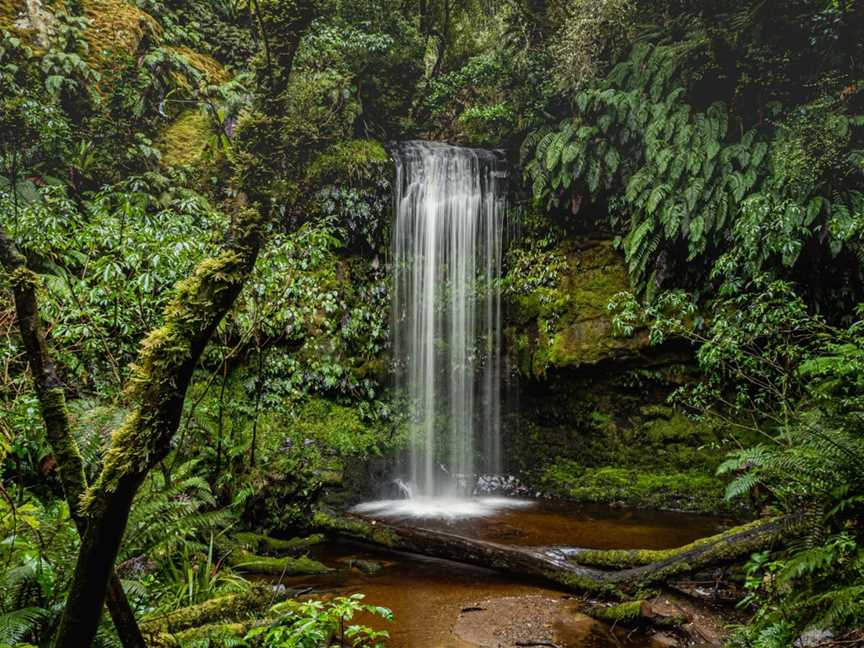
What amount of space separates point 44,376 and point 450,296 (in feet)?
31.3

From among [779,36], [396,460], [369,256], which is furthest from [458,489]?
[779,36]

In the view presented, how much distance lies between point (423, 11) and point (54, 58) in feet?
27.0

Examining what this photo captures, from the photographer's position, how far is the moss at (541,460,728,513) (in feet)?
27.0

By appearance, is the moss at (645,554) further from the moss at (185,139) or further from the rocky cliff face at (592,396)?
the moss at (185,139)

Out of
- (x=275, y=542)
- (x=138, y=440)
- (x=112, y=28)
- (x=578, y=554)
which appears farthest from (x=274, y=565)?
(x=112, y=28)

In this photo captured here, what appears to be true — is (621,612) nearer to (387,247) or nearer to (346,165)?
(387,247)

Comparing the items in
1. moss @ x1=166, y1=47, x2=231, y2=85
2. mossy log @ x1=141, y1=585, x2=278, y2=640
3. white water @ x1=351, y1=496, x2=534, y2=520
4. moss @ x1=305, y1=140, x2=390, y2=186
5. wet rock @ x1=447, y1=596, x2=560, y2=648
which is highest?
moss @ x1=166, y1=47, x2=231, y2=85

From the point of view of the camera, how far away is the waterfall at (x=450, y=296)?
34.6 feet

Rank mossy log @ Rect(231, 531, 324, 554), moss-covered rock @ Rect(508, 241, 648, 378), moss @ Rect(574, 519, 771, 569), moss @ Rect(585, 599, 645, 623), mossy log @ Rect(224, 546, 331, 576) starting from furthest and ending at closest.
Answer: moss-covered rock @ Rect(508, 241, 648, 378), mossy log @ Rect(231, 531, 324, 554), mossy log @ Rect(224, 546, 331, 576), moss @ Rect(574, 519, 771, 569), moss @ Rect(585, 599, 645, 623)

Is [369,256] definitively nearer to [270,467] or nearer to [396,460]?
[396,460]

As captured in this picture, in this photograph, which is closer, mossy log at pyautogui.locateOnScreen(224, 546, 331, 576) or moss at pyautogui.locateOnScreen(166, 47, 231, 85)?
mossy log at pyautogui.locateOnScreen(224, 546, 331, 576)

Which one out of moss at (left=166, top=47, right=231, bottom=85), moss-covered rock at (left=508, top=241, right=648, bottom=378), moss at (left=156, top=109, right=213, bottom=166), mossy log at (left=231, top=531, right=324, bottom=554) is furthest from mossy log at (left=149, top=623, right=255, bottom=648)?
moss at (left=166, top=47, right=231, bottom=85)

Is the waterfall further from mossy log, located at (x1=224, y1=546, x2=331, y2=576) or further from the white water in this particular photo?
mossy log, located at (x1=224, y1=546, x2=331, y2=576)

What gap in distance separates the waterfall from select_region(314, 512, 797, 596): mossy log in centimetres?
461
